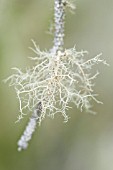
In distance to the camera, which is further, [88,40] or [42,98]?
[88,40]

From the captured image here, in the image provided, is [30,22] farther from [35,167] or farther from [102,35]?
[35,167]

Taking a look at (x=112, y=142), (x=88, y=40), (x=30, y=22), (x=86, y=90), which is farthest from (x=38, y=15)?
(x=112, y=142)

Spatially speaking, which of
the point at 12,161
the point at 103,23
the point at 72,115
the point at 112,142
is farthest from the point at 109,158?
the point at 103,23

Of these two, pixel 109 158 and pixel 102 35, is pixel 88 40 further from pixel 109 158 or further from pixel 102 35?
pixel 109 158

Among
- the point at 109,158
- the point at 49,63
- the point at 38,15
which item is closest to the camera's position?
the point at 49,63

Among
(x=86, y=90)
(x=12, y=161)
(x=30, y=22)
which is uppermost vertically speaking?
(x=30, y=22)

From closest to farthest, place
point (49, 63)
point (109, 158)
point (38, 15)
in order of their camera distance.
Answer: point (49, 63)
point (38, 15)
point (109, 158)

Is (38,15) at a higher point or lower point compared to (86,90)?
higher
